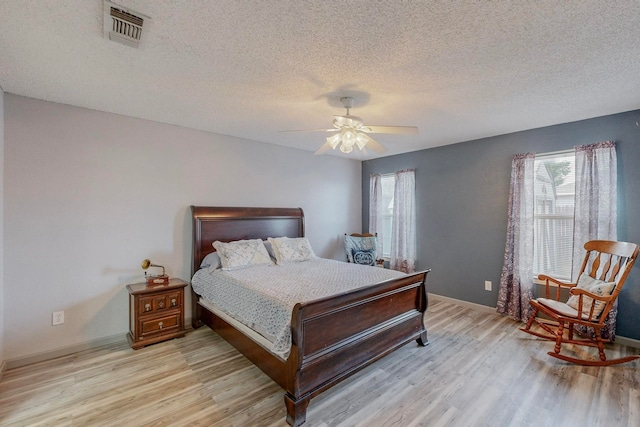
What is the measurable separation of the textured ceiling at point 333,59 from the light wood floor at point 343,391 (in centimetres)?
254

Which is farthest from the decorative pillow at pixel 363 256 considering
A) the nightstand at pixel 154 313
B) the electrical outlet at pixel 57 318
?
the electrical outlet at pixel 57 318

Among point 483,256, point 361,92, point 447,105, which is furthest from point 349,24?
point 483,256

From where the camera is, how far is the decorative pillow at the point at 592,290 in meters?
2.76

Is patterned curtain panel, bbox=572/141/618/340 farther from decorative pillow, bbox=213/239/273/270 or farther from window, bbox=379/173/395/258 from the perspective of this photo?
decorative pillow, bbox=213/239/273/270

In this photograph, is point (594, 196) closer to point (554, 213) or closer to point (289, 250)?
point (554, 213)

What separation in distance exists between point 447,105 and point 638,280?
2.76 metres

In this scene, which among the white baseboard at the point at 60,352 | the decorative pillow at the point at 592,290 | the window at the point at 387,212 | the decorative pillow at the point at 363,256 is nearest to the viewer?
the white baseboard at the point at 60,352

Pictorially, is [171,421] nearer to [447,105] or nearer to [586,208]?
[447,105]

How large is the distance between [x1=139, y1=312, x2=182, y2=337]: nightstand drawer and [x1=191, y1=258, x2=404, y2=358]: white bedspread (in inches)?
15.4

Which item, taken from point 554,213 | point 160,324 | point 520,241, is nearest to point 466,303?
point 520,241

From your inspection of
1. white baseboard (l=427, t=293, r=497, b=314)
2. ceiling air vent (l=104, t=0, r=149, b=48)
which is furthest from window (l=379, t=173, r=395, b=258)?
ceiling air vent (l=104, t=0, r=149, b=48)

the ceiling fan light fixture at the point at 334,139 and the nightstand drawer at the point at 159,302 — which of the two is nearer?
the ceiling fan light fixture at the point at 334,139

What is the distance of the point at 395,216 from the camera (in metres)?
5.18

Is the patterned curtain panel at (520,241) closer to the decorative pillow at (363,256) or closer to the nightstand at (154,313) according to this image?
the decorative pillow at (363,256)
